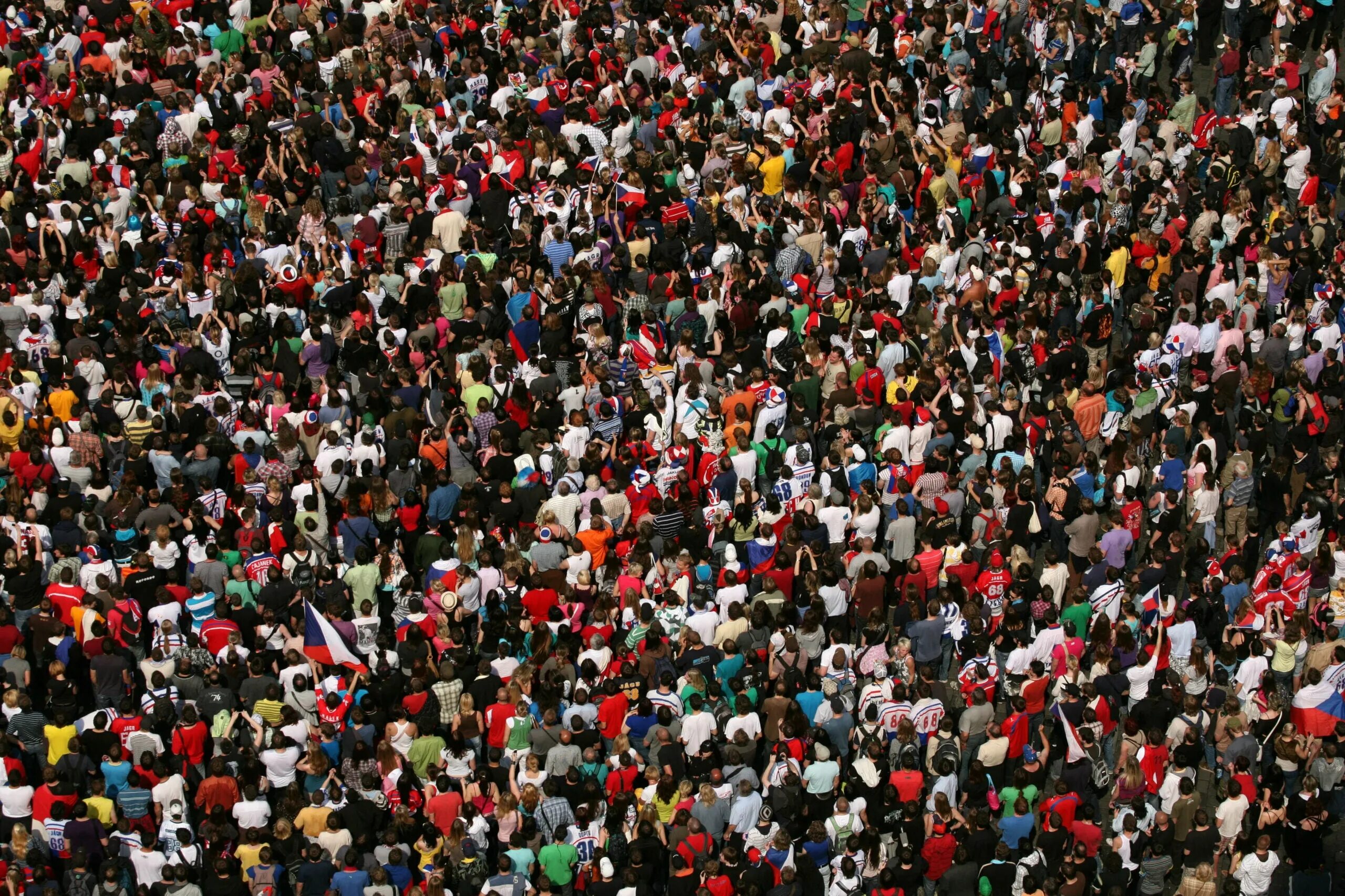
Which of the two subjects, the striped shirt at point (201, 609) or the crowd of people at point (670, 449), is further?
the striped shirt at point (201, 609)

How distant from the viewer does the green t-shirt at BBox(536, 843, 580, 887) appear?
18.3 metres

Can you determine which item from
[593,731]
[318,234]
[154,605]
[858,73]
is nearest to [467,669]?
[593,731]

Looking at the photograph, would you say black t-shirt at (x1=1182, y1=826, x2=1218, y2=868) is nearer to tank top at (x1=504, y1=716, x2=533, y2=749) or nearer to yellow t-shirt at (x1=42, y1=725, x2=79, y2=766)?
tank top at (x1=504, y1=716, x2=533, y2=749)

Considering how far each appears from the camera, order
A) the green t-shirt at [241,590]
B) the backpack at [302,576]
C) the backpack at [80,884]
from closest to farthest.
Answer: the backpack at [80,884] < the green t-shirt at [241,590] < the backpack at [302,576]

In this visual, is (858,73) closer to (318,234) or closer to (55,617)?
(318,234)

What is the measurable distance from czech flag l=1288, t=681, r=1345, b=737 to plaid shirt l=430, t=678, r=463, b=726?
25.0 ft

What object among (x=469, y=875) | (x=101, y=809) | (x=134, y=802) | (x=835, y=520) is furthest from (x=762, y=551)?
(x=101, y=809)

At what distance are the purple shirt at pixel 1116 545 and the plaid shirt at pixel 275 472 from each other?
320 inches

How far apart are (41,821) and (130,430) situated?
503cm

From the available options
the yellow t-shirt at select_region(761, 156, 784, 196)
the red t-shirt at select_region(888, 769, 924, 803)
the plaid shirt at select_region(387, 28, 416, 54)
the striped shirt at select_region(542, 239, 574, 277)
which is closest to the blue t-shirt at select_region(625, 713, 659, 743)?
the red t-shirt at select_region(888, 769, 924, 803)

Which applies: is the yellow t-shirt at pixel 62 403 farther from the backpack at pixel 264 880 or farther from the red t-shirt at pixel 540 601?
A: the backpack at pixel 264 880

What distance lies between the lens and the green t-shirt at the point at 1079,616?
20375mm

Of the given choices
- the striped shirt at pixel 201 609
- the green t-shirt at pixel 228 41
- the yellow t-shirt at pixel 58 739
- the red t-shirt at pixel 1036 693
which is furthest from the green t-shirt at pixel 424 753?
the green t-shirt at pixel 228 41

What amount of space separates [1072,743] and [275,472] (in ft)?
27.4
